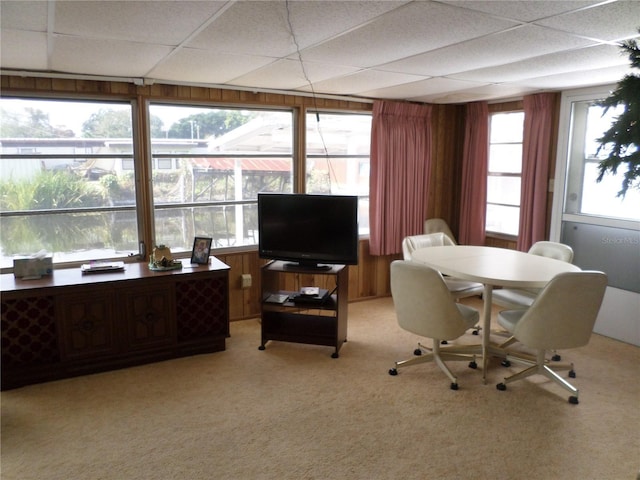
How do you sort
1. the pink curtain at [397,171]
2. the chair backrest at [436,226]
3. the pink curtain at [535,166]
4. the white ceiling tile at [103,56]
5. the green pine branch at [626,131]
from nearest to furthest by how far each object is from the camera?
the green pine branch at [626,131]
the white ceiling tile at [103,56]
the pink curtain at [535,166]
the pink curtain at [397,171]
the chair backrest at [436,226]

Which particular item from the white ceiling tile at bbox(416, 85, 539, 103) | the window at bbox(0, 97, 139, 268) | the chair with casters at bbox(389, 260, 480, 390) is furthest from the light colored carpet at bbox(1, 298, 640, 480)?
the white ceiling tile at bbox(416, 85, 539, 103)

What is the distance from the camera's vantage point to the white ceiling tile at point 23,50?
2.52 metres

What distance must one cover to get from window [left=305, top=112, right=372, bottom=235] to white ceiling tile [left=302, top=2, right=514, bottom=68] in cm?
183

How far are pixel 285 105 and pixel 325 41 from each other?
2.08 metres

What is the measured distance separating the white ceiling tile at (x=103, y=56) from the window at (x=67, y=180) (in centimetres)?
41

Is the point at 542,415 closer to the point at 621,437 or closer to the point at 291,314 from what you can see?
the point at 621,437

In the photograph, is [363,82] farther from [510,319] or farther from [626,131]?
[626,131]

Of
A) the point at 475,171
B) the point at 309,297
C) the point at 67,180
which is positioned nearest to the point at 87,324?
the point at 67,180

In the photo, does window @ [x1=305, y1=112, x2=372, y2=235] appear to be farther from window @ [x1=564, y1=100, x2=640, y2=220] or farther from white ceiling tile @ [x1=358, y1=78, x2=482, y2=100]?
window @ [x1=564, y1=100, x2=640, y2=220]

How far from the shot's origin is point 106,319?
346 centimetres

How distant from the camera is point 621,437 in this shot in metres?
2.79

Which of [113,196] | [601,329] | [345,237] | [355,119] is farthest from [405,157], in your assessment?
[113,196]

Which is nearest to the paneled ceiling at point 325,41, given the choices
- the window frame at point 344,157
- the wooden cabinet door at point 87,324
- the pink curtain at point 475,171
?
the window frame at point 344,157

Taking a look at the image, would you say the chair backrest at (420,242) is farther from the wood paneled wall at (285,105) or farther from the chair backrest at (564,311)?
the chair backrest at (564,311)
